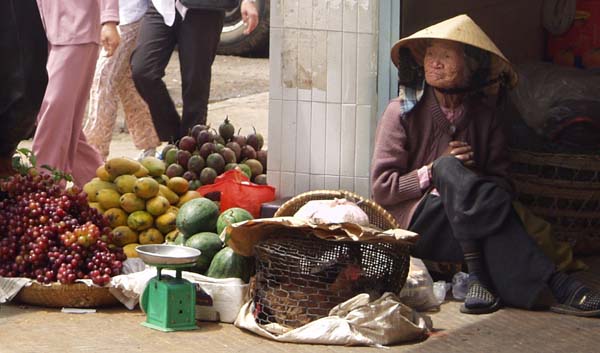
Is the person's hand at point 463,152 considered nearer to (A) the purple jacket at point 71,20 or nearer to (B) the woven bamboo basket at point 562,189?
(B) the woven bamboo basket at point 562,189

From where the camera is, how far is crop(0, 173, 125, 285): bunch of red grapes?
6.31m

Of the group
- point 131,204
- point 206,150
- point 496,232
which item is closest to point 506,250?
point 496,232

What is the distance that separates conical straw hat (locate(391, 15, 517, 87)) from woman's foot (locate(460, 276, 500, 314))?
1140 mm

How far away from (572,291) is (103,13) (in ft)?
12.1

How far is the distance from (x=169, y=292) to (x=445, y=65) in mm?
1851

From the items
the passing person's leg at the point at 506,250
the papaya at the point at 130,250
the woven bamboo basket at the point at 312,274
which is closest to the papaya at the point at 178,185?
the papaya at the point at 130,250

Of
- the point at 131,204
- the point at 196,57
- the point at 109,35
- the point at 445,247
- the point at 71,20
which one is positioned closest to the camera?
the point at 445,247

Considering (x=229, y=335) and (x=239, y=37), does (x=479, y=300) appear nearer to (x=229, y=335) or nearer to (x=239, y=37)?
(x=229, y=335)

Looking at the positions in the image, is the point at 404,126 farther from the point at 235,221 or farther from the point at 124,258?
the point at 124,258

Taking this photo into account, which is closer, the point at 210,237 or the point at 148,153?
the point at 210,237

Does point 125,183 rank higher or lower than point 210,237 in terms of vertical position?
higher

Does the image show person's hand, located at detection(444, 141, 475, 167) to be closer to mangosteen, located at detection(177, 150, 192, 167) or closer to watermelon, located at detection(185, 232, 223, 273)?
watermelon, located at detection(185, 232, 223, 273)

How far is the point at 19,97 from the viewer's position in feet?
17.8

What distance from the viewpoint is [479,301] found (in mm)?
6312
